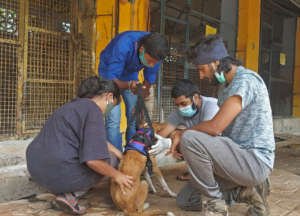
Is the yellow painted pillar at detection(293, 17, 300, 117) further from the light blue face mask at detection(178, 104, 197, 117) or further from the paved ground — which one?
the light blue face mask at detection(178, 104, 197, 117)

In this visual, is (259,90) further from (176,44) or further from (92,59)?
(176,44)

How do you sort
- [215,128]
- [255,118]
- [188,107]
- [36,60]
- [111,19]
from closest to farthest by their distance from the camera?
[215,128]
[255,118]
[188,107]
[36,60]
[111,19]

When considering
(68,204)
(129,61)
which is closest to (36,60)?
(129,61)

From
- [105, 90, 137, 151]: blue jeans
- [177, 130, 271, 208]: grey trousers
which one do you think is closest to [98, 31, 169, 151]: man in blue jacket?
[105, 90, 137, 151]: blue jeans

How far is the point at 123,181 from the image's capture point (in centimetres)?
243

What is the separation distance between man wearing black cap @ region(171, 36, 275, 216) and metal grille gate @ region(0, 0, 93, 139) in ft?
8.90

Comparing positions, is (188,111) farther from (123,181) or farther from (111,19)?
(111,19)

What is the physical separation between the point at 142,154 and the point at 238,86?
40.4 inches

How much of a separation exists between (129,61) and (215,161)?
1.69m

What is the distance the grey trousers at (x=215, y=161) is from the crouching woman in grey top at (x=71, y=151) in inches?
21.5

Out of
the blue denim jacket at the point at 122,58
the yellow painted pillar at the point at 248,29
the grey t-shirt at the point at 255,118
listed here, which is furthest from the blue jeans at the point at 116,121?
the yellow painted pillar at the point at 248,29

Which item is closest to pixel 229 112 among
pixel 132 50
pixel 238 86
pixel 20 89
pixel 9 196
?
pixel 238 86

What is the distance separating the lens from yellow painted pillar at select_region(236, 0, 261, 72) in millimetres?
8352

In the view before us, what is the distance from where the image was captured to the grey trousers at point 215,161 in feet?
7.72
